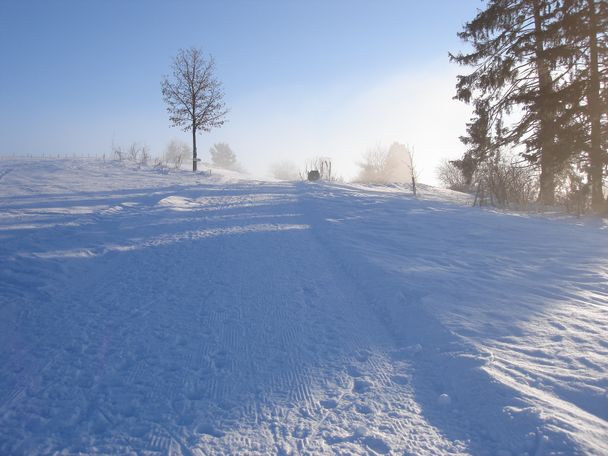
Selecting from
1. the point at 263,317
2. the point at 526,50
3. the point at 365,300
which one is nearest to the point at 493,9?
the point at 526,50

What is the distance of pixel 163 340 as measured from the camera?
3824 millimetres

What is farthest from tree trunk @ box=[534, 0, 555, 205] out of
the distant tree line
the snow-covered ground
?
the snow-covered ground

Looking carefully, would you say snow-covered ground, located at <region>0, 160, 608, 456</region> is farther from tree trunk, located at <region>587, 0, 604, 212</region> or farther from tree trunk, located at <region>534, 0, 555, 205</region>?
tree trunk, located at <region>534, 0, 555, 205</region>

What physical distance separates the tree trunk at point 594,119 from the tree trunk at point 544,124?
1096 mm

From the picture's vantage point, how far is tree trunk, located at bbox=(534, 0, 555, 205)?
1261cm

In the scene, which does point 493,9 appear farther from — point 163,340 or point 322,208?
point 163,340

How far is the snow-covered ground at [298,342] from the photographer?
8.57 ft

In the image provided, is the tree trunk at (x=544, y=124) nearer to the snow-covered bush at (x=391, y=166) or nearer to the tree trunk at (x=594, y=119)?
the tree trunk at (x=594, y=119)

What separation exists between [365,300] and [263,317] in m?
1.46

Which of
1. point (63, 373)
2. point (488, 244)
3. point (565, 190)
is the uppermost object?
point (565, 190)

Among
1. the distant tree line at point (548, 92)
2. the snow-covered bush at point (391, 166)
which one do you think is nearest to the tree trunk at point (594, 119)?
the distant tree line at point (548, 92)

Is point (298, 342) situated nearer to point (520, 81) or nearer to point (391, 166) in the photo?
point (520, 81)

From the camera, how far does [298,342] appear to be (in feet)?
12.8

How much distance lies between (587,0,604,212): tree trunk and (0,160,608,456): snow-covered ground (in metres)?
5.87
